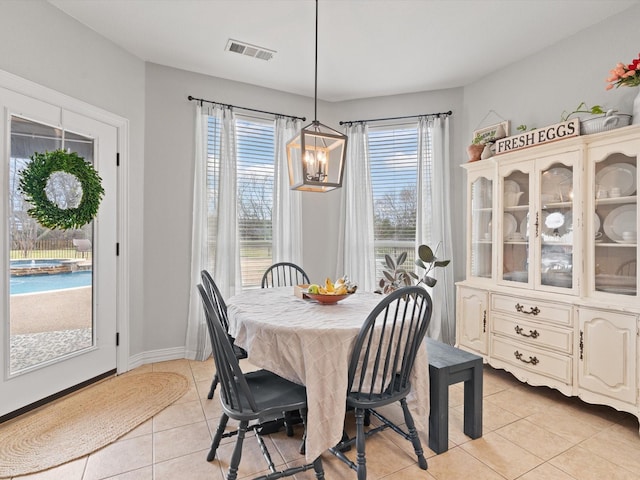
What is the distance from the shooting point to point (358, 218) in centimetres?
403

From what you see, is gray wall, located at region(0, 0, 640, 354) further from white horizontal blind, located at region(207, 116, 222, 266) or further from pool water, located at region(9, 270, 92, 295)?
pool water, located at region(9, 270, 92, 295)

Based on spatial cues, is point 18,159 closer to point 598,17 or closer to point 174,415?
point 174,415

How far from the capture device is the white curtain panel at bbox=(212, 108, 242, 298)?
3.54 meters

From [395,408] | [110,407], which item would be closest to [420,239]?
[395,408]

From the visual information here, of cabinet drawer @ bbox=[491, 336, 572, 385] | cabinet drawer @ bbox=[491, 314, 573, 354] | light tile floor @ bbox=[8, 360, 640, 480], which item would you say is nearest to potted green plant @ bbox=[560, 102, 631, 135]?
cabinet drawer @ bbox=[491, 314, 573, 354]

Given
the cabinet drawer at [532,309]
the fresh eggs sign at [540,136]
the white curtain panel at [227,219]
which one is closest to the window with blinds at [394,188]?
the fresh eggs sign at [540,136]

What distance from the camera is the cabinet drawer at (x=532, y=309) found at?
100 inches

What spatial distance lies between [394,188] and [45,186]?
318cm

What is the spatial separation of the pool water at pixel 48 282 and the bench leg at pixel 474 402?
116 inches

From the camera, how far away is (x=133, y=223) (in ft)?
10.7

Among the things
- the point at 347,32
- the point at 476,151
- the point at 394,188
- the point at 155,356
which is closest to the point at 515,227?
the point at 476,151

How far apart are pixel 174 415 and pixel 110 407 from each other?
506mm

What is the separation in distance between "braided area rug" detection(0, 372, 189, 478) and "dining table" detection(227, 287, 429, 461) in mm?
1071

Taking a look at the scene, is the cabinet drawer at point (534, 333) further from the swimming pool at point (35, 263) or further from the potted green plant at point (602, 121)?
the swimming pool at point (35, 263)
